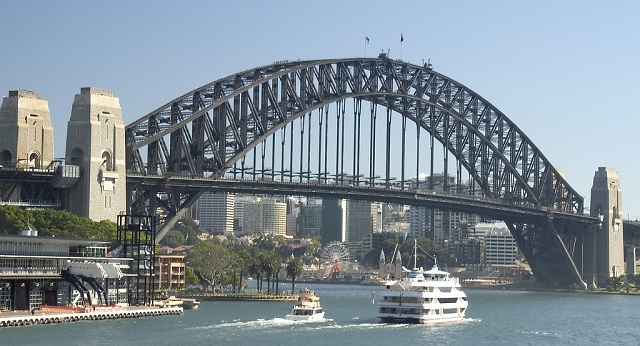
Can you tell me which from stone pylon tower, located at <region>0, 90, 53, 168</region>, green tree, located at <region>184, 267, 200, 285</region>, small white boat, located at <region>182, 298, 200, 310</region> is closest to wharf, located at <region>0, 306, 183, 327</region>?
small white boat, located at <region>182, 298, 200, 310</region>

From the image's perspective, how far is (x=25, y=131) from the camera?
12000 centimetres

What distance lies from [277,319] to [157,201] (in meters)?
30.9

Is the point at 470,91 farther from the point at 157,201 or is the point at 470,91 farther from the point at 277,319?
the point at 277,319

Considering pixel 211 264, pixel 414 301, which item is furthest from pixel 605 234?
pixel 414 301

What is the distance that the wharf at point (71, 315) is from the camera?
8862cm

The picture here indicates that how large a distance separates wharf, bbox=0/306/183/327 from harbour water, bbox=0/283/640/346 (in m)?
0.86

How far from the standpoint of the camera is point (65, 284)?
329ft

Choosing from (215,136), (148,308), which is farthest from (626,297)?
(148,308)

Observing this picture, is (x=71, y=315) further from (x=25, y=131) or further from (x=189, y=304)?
(x=25, y=131)

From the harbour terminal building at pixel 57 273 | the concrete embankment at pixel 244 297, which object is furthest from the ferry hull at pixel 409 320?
the concrete embankment at pixel 244 297

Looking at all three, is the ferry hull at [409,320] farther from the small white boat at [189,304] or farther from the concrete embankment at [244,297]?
the concrete embankment at [244,297]

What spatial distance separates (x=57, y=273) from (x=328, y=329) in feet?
62.3

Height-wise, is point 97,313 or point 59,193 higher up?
point 59,193

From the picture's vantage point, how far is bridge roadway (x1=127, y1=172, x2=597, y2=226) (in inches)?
5081
